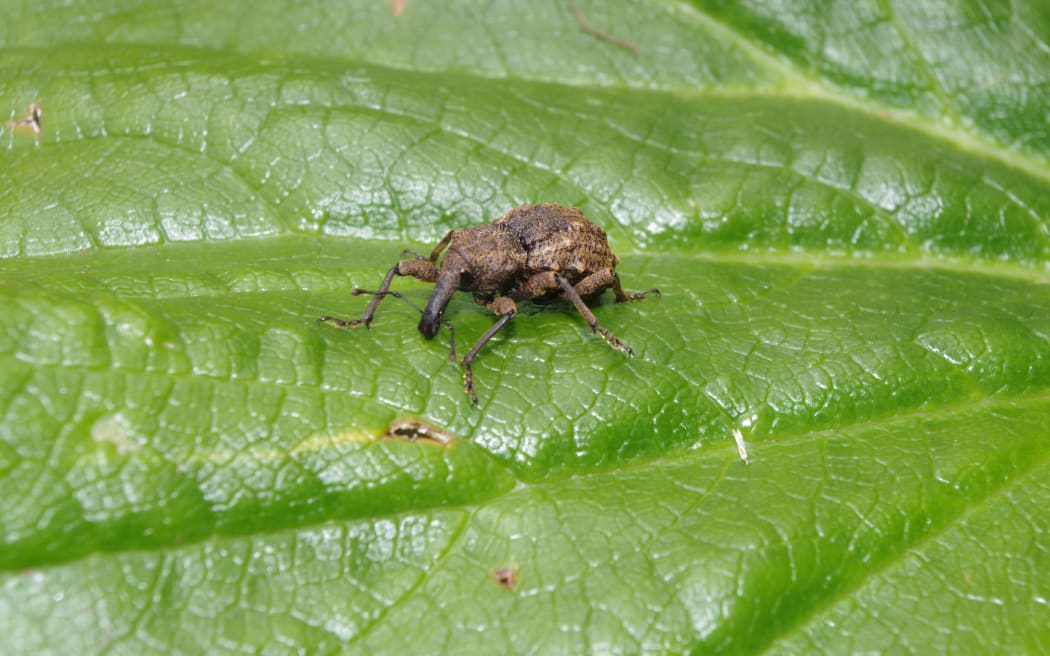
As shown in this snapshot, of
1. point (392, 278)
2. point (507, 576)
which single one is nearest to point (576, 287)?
point (392, 278)

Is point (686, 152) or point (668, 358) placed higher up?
point (686, 152)

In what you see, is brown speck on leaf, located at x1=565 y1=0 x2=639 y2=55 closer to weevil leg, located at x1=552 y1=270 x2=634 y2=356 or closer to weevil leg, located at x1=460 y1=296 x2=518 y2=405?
weevil leg, located at x1=552 y1=270 x2=634 y2=356

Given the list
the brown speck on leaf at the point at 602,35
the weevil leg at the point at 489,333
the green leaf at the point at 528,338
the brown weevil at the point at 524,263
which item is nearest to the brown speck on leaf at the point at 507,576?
the green leaf at the point at 528,338

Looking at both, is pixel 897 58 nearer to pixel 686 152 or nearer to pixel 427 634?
pixel 686 152

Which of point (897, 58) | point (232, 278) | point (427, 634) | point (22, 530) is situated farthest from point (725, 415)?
point (897, 58)

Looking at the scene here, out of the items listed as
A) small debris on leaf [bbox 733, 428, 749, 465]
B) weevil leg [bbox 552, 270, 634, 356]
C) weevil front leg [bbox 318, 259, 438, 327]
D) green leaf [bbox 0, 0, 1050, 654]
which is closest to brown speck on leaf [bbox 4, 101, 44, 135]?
green leaf [bbox 0, 0, 1050, 654]

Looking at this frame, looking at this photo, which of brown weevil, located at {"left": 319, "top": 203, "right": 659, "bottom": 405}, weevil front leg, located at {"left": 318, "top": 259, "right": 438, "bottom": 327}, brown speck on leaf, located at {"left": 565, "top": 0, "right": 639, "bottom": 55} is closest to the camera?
weevil front leg, located at {"left": 318, "top": 259, "right": 438, "bottom": 327}

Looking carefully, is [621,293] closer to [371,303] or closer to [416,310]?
[416,310]
